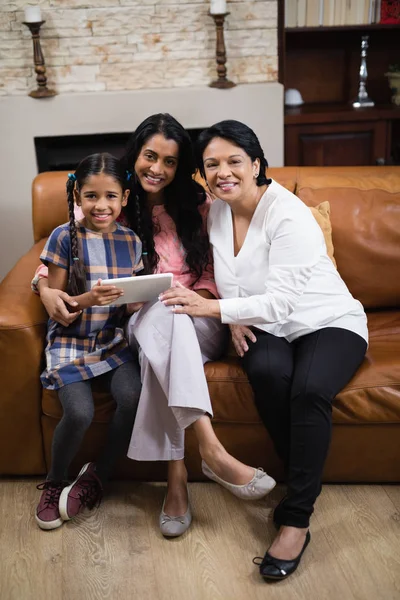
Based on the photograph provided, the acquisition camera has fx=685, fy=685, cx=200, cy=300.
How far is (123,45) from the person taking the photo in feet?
11.5

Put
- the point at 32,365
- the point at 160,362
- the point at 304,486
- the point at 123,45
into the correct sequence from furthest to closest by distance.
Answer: the point at 123,45
the point at 32,365
the point at 160,362
the point at 304,486

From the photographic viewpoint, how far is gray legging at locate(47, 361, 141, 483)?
1.91 metres

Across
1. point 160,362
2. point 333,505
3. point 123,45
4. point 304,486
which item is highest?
point 123,45

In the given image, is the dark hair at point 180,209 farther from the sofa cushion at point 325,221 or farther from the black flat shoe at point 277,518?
the black flat shoe at point 277,518

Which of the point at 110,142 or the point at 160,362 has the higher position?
the point at 110,142

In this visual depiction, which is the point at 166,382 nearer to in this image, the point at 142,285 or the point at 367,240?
the point at 142,285

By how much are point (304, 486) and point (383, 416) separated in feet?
1.11

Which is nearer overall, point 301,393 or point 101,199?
Answer: point 301,393

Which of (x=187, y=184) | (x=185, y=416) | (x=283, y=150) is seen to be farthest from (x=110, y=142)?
(x=185, y=416)

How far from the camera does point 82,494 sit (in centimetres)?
196

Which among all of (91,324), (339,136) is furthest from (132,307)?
(339,136)

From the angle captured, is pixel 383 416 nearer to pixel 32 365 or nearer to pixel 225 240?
pixel 225 240

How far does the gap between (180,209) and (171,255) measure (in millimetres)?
147

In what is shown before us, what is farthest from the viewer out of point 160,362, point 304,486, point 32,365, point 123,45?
point 123,45
